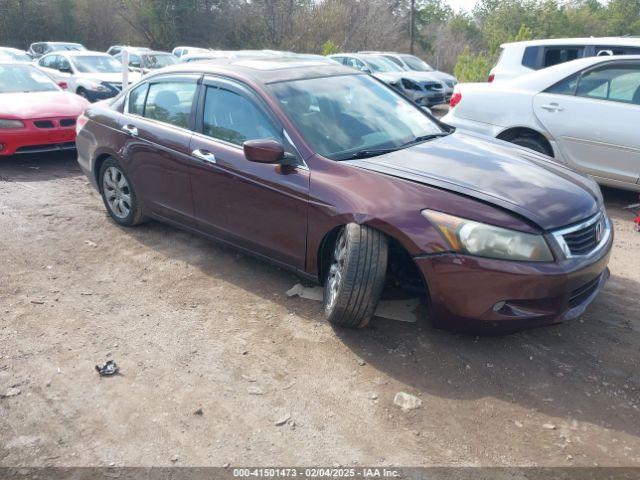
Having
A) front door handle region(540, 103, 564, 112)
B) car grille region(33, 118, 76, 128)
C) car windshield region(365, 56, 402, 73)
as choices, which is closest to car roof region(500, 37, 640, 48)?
front door handle region(540, 103, 564, 112)

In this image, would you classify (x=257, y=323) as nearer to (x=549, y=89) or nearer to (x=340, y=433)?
(x=340, y=433)

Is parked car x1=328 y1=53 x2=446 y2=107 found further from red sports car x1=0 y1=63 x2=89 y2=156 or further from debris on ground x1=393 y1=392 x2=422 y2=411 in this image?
debris on ground x1=393 y1=392 x2=422 y2=411

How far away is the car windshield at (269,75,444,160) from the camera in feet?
12.5

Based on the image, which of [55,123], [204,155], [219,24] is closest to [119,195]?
[204,155]

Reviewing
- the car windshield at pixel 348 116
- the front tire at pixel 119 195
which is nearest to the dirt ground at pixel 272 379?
the front tire at pixel 119 195

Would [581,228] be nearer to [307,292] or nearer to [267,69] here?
[307,292]

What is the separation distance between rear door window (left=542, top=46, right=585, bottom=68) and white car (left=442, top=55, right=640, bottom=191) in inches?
50.0

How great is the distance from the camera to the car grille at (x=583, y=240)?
315 centimetres

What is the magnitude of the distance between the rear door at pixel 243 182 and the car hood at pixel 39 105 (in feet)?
14.7

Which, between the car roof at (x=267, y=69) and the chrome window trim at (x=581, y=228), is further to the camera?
the car roof at (x=267, y=69)

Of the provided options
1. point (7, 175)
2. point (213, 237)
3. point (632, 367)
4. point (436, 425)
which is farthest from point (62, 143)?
point (632, 367)

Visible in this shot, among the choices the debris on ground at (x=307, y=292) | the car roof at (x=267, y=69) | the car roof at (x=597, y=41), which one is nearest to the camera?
the debris on ground at (x=307, y=292)

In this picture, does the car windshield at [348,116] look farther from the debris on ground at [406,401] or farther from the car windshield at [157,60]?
the car windshield at [157,60]

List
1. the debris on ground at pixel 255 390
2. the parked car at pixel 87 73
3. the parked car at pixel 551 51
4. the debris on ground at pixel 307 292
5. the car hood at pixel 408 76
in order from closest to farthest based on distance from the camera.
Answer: the debris on ground at pixel 255 390, the debris on ground at pixel 307 292, the parked car at pixel 551 51, the parked car at pixel 87 73, the car hood at pixel 408 76
